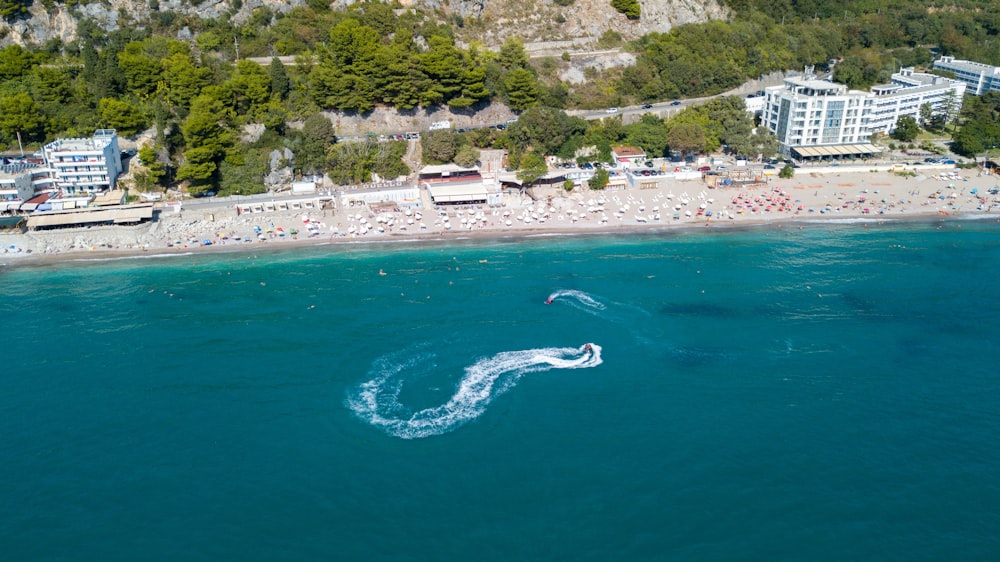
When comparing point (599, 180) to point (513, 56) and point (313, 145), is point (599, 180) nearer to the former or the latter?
point (513, 56)

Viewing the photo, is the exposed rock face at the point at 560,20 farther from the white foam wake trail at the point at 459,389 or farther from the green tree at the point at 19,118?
the white foam wake trail at the point at 459,389

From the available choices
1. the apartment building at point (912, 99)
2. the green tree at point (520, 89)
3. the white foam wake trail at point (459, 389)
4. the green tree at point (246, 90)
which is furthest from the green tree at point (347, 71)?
the apartment building at point (912, 99)

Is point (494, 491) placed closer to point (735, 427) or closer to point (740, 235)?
point (735, 427)

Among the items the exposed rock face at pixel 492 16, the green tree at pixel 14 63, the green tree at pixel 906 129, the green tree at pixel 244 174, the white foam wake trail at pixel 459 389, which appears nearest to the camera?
the white foam wake trail at pixel 459 389

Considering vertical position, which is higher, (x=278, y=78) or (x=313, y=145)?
(x=278, y=78)

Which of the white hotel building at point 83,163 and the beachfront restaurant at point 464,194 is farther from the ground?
the white hotel building at point 83,163

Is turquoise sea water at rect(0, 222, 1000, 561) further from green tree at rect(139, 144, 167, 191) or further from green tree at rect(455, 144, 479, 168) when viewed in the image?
green tree at rect(455, 144, 479, 168)

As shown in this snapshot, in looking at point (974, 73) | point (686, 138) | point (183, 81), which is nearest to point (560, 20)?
point (686, 138)
